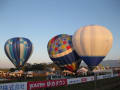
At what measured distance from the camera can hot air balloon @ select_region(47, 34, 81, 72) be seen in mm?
36719

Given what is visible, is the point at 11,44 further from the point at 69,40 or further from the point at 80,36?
the point at 80,36

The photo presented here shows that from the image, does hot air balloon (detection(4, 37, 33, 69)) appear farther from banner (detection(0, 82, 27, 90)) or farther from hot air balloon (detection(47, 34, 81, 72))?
banner (detection(0, 82, 27, 90))

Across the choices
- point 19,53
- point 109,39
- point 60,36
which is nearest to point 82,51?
point 109,39

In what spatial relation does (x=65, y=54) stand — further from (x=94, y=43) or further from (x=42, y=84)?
(x=42, y=84)

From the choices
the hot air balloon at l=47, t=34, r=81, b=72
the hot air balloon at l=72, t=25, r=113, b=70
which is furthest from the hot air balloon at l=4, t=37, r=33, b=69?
the hot air balloon at l=72, t=25, r=113, b=70

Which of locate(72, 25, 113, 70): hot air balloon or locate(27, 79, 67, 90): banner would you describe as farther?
locate(72, 25, 113, 70): hot air balloon

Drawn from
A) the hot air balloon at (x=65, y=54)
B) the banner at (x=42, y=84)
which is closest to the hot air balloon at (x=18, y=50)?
the hot air balloon at (x=65, y=54)

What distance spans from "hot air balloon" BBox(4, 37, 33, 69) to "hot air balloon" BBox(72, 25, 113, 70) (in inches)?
669

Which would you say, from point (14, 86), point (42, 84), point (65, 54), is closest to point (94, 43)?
point (65, 54)

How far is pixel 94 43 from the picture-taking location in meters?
29.6

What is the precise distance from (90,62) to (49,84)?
12.2m

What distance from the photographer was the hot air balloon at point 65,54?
1446 inches

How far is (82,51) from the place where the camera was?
101 ft

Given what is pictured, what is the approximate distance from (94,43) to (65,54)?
8578 millimetres
